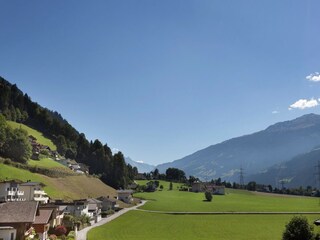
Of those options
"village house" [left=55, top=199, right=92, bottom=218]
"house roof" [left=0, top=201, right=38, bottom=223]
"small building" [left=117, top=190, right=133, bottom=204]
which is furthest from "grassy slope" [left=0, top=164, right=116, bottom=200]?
"house roof" [left=0, top=201, right=38, bottom=223]

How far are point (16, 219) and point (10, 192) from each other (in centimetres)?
5206

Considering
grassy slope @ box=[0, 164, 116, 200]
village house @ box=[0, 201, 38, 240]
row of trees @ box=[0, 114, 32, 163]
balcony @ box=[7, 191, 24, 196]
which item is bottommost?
village house @ box=[0, 201, 38, 240]

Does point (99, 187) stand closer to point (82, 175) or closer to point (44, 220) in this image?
point (82, 175)

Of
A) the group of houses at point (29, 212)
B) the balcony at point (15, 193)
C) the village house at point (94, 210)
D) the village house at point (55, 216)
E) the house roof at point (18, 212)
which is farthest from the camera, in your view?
the village house at point (94, 210)

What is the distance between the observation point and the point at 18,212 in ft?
168

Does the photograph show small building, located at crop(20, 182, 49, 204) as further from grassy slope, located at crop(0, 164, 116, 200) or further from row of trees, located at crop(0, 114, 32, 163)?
row of trees, located at crop(0, 114, 32, 163)

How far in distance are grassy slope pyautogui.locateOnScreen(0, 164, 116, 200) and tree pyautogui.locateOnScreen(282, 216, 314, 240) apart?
8305 centimetres

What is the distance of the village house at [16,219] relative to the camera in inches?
1868

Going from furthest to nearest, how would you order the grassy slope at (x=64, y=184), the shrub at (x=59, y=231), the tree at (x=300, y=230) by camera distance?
the grassy slope at (x=64, y=184) → the shrub at (x=59, y=231) → the tree at (x=300, y=230)

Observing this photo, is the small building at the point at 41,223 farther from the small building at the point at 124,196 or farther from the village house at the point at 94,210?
the small building at the point at 124,196

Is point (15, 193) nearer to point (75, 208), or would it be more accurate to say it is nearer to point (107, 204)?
point (75, 208)

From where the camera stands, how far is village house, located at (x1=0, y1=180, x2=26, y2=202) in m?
95.1

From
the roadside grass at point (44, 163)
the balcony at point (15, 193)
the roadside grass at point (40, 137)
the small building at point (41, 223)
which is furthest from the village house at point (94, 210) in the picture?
the roadside grass at point (40, 137)

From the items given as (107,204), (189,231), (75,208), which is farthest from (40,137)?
(189,231)
